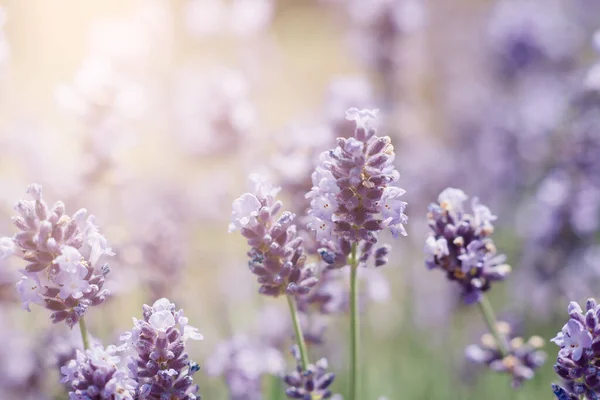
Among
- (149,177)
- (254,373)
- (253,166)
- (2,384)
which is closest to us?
(254,373)

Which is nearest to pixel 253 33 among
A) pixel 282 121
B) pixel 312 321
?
pixel 312 321

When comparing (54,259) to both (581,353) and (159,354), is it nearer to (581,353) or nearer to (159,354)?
(159,354)

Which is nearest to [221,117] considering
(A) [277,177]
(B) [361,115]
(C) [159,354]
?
(A) [277,177]

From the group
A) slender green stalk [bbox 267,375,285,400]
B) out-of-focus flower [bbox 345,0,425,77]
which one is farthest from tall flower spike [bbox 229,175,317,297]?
out-of-focus flower [bbox 345,0,425,77]

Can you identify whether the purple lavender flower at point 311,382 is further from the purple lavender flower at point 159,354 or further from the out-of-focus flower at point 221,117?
the out-of-focus flower at point 221,117

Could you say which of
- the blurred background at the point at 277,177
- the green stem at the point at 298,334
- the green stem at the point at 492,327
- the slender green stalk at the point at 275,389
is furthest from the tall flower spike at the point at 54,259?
the slender green stalk at the point at 275,389

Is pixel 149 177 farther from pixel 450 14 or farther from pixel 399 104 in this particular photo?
pixel 450 14
